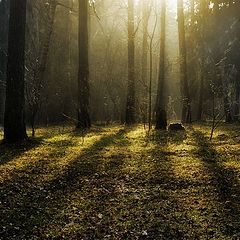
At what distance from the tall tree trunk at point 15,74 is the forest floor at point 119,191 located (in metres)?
0.67

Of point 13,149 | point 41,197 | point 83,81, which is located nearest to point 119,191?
point 41,197

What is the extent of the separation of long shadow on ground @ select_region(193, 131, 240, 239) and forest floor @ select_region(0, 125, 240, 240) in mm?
14

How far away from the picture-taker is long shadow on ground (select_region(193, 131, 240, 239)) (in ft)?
20.3

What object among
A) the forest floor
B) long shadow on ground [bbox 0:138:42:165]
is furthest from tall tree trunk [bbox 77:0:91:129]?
the forest floor

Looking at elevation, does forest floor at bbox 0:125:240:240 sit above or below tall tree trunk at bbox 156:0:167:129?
below

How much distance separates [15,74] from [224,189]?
6.78 meters

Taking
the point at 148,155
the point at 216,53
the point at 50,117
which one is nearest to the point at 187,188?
the point at 148,155

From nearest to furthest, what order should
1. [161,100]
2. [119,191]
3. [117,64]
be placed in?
1. [119,191]
2. [161,100]
3. [117,64]

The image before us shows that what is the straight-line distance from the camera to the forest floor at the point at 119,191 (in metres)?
6.13

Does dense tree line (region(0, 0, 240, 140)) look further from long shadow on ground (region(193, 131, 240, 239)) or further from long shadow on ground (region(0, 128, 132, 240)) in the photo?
long shadow on ground (region(193, 131, 240, 239))

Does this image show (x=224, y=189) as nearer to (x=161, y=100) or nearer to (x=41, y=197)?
(x=41, y=197)

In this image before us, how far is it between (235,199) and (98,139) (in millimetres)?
7095

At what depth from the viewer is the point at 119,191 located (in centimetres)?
790

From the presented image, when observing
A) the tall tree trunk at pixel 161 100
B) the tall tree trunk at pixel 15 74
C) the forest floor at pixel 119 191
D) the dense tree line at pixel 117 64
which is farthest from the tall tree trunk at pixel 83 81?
the tall tree trunk at pixel 15 74
